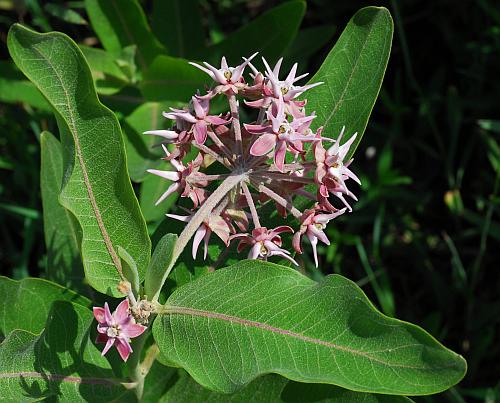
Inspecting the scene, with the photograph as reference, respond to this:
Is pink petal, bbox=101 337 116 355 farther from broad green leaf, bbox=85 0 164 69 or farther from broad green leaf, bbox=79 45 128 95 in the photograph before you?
broad green leaf, bbox=85 0 164 69

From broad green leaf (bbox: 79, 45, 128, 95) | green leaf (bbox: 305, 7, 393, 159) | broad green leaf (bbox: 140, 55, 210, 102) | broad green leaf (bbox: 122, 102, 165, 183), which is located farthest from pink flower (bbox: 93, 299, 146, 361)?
broad green leaf (bbox: 79, 45, 128, 95)

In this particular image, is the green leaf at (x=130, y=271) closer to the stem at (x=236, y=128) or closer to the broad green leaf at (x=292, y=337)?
the broad green leaf at (x=292, y=337)

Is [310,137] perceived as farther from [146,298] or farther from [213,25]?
[213,25]

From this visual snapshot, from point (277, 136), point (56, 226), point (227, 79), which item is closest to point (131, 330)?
point (277, 136)

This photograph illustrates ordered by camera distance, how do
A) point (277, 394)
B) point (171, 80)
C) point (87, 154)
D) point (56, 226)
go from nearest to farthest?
point (87, 154), point (277, 394), point (56, 226), point (171, 80)

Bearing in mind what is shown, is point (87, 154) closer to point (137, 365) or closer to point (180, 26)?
point (137, 365)

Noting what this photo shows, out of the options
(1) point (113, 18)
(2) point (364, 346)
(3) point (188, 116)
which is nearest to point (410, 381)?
(2) point (364, 346)
